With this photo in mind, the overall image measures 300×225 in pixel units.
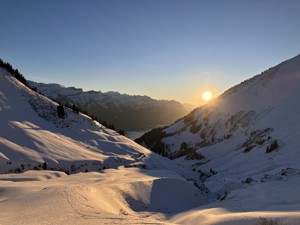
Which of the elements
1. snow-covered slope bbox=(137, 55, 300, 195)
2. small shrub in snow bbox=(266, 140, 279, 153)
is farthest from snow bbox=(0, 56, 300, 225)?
small shrub in snow bbox=(266, 140, 279, 153)

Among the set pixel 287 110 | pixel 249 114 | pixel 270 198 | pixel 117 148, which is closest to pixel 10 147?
pixel 117 148

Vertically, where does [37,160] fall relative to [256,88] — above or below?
below

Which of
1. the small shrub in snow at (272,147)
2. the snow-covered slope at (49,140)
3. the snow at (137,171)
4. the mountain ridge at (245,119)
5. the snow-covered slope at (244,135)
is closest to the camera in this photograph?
the snow at (137,171)

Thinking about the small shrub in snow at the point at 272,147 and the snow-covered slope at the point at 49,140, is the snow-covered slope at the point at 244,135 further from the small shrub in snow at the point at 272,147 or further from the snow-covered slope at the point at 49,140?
the snow-covered slope at the point at 49,140

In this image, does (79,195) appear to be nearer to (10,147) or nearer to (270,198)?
(270,198)

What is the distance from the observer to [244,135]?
80312 mm

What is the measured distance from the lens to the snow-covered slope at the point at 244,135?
4538cm

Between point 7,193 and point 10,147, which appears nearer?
point 7,193

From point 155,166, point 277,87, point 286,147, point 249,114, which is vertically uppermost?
point 277,87

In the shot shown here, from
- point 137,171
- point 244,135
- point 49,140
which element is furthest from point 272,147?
point 49,140

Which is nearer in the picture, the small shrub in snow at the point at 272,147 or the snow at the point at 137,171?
the snow at the point at 137,171

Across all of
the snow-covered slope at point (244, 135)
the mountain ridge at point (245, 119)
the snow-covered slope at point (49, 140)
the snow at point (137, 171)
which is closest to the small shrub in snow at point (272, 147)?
the snow-covered slope at point (244, 135)

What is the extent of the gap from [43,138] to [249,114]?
6837 centimetres

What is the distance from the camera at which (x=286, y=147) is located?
49.7 metres
